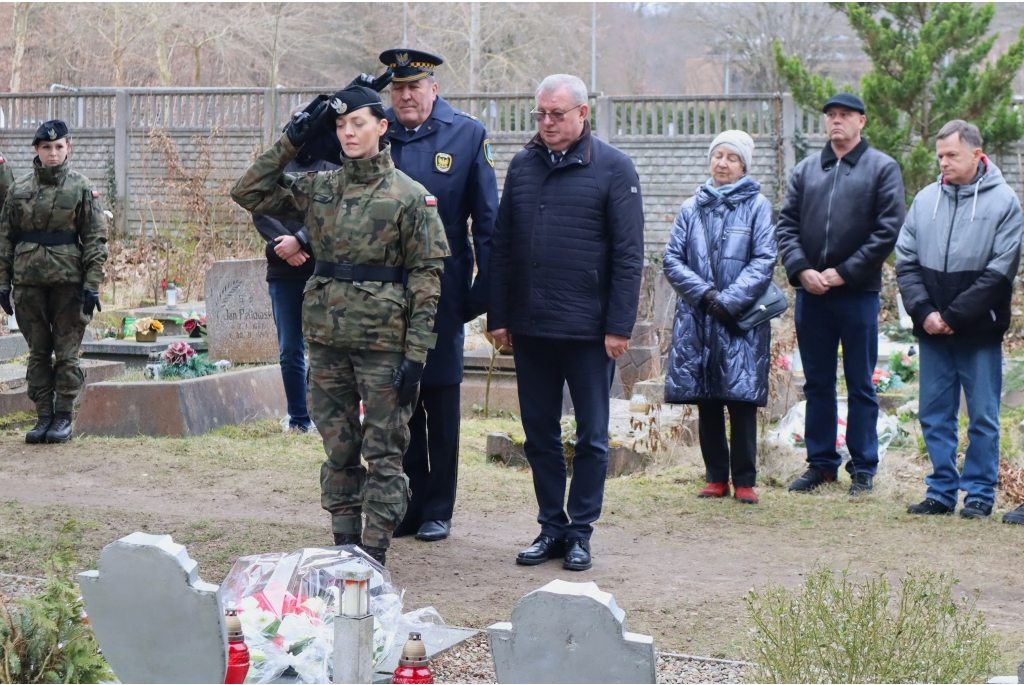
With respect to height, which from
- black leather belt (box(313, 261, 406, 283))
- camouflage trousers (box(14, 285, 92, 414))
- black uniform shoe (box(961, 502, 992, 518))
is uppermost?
black leather belt (box(313, 261, 406, 283))

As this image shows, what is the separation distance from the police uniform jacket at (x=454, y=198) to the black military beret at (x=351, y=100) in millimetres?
632

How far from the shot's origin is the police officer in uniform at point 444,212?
17.8ft

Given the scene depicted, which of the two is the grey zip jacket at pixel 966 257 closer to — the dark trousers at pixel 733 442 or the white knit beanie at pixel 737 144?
the white knit beanie at pixel 737 144

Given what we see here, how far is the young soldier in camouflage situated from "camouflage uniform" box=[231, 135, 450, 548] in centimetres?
352

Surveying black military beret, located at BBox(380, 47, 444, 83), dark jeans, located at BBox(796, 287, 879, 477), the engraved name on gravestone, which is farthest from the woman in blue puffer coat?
the engraved name on gravestone

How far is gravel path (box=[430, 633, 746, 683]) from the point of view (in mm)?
3676

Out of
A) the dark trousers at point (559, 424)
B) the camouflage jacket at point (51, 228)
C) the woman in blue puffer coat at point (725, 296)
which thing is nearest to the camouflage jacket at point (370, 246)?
the dark trousers at point (559, 424)

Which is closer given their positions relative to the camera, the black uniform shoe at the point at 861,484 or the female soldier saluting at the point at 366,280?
the female soldier saluting at the point at 366,280

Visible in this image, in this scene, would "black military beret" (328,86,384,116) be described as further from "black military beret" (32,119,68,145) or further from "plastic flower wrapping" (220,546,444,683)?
"black military beret" (32,119,68,145)

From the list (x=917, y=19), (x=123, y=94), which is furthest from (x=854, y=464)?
(x=123, y=94)

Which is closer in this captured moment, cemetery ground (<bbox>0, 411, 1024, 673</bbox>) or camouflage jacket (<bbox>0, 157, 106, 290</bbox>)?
cemetery ground (<bbox>0, 411, 1024, 673</bbox>)

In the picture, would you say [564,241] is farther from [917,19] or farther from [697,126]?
[697,126]

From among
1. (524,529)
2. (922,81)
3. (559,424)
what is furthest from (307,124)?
(922,81)

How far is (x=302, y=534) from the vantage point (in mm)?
5578
